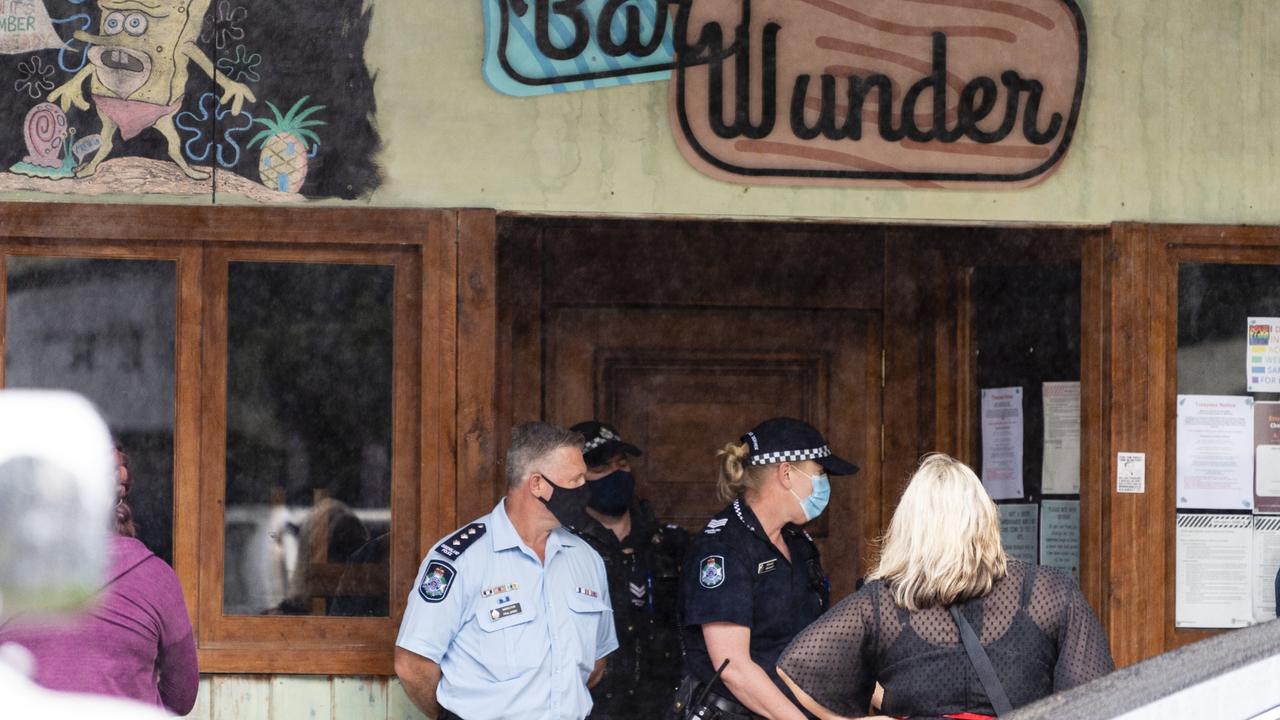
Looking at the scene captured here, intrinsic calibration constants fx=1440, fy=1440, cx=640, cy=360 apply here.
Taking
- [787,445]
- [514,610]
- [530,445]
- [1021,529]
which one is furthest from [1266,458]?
[514,610]

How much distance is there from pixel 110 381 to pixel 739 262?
283cm

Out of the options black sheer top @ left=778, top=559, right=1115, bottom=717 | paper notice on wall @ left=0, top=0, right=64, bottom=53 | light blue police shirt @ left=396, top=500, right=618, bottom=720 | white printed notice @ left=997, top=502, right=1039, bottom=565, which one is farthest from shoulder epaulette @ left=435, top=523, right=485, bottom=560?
white printed notice @ left=997, top=502, right=1039, bottom=565

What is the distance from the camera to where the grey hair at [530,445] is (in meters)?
4.47

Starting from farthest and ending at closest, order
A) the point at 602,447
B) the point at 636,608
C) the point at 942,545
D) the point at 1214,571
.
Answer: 1. the point at 602,447
2. the point at 636,608
3. the point at 1214,571
4. the point at 942,545

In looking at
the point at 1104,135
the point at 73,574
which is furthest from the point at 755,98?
the point at 73,574

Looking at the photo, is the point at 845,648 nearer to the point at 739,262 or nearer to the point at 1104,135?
the point at 1104,135

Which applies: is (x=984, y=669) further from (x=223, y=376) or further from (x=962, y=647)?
(x=223, y=376)

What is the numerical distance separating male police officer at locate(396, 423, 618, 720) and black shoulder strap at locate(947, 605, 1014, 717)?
5.06 ft

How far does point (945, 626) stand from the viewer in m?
3.20

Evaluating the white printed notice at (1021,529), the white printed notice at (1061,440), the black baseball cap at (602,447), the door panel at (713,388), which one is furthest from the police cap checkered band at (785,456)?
the door panel at (713,388)

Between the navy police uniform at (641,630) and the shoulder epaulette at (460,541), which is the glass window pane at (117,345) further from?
the navy police uniform at (641,630)

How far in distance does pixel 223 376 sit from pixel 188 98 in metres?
0.91

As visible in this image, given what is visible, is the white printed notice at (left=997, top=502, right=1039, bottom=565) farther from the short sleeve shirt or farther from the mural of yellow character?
the mural of yellow character

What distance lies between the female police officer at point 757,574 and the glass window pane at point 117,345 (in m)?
1.77
